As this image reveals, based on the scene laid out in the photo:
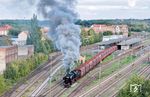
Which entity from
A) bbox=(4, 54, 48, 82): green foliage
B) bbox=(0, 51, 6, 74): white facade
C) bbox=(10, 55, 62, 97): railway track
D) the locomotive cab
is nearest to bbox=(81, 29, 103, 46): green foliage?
bbox=(10, 55, 62, 97): railway track

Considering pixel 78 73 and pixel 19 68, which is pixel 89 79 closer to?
pixel 78 73

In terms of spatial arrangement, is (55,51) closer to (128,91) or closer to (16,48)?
(16,48)

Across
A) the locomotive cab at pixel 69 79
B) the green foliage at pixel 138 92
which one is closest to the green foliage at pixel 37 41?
the locomotive cab at pixel 69 79

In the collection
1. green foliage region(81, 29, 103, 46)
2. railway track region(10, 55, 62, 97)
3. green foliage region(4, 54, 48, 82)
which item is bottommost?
railway track region(10, 55, 62, 97)

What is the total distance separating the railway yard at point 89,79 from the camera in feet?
197

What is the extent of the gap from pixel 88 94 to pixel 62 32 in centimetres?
1233

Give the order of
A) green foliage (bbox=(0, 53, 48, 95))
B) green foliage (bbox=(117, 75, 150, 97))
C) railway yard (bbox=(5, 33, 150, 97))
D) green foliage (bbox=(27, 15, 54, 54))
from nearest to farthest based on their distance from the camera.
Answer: green foliage (bbox=(117, 75, 150, 97)) < railway yard (bbox=(5, 33, 150, 97)) < green foliage (bbox=(0, 53, 48, 95)) < green foliage (bbox=(27, 15, 54, 54))

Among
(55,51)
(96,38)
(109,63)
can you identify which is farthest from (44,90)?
(96,38)

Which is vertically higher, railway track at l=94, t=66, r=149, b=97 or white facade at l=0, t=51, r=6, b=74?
white facade at l=0, t=51, r=6, b=74

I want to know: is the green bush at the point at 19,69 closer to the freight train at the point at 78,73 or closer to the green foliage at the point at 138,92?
the freight train at the point at 78,73

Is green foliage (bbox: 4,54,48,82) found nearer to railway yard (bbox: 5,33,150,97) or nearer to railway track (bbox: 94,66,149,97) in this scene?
railway yard (bbox: 5,33,150,97)

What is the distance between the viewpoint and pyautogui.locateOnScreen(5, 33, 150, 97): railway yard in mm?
59906

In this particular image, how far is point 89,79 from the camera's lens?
228 feet

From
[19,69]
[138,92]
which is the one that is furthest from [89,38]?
[138,92]
